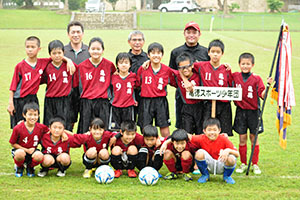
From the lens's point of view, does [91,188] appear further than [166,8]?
No

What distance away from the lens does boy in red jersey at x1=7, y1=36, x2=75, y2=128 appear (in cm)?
589

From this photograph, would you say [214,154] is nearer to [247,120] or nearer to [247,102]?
[247,120]

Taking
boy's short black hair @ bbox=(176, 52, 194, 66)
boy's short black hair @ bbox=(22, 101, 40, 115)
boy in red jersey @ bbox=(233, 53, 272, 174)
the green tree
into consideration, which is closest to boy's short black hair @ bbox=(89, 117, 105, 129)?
boy's short black hair @ bbox=(22, 101, 40, 115)

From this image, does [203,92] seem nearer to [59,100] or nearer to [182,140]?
[182,140]

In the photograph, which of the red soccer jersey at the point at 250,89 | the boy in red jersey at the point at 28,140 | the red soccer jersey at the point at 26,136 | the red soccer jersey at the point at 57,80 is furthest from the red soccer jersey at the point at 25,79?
the red soccer jersey at the point at 250,89

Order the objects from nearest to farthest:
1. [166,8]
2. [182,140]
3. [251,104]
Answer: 1. [182,140]
2. [251,104]
3. [166,8]

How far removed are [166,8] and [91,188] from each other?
49.1 metres

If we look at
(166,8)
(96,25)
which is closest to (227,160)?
(96,25)

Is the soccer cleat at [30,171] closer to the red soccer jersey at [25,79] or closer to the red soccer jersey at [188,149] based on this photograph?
the red soccer jersey at [25,79]

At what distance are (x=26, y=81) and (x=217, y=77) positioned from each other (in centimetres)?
261

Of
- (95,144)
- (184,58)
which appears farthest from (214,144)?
(95,144)

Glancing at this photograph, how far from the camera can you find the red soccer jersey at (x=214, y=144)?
→ 5469 millimetres

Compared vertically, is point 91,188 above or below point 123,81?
below

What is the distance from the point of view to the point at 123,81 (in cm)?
610
